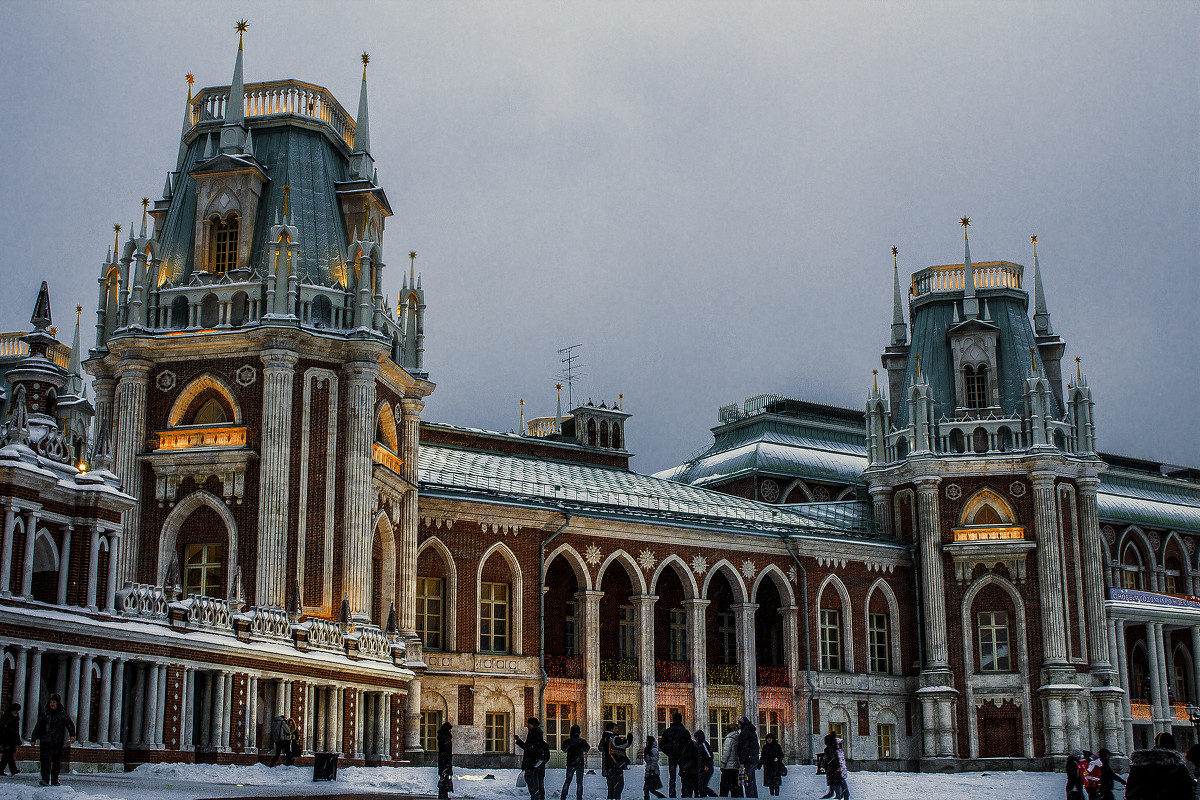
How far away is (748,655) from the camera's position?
48.2 meters

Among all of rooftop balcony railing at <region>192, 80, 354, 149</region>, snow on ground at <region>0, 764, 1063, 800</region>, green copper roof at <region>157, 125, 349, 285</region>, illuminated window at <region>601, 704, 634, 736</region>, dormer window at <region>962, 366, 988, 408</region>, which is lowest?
snow on ground at <region>0, 764, 1063, 800</region>

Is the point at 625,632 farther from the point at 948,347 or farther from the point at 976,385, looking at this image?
the point at 948,347

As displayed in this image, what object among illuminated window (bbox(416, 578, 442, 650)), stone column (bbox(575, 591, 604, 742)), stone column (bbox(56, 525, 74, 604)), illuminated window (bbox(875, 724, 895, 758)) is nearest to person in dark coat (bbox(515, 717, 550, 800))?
stone column (bbox(56, 525, 74, 604))

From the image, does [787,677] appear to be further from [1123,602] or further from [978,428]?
[1123,602]

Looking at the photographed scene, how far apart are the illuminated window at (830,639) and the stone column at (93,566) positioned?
3042 cm

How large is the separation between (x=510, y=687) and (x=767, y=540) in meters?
11.5

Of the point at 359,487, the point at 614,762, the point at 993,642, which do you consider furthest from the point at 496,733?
the point at 993,642

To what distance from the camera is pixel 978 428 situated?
172ft

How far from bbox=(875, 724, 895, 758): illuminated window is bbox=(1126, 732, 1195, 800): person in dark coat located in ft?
131

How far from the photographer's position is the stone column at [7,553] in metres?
22.9

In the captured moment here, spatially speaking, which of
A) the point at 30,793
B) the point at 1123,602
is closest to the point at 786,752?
the point at 1123,602

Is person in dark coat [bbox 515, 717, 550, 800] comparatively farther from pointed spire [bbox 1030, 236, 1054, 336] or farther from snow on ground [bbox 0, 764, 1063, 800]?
pointed spire [bbox 1030, 236, 1054, 336]

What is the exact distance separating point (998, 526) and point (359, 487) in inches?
1002

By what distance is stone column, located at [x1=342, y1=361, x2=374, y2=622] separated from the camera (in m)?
35.3
